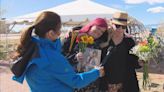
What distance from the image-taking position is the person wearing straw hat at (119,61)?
3.94 m

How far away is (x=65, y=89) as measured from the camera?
2.82 meters

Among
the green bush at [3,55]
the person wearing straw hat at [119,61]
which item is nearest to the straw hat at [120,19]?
the person wearing straw hat at [119,61]

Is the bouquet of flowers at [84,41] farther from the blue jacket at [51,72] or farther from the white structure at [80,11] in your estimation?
the white structure at [80,11]

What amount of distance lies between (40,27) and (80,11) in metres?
12.7

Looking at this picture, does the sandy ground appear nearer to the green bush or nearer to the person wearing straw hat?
the green bush

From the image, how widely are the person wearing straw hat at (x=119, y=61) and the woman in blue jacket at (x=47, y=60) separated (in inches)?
45.5

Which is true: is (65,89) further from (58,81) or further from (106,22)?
(106,22)

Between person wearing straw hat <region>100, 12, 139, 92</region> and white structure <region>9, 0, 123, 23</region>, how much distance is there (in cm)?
1014

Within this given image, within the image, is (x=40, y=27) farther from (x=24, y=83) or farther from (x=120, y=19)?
(x=24, y=83)

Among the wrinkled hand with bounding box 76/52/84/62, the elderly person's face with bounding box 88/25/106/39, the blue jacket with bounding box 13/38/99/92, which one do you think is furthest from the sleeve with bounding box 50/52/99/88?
the elderly person's face with bounding box 88/25/106/39

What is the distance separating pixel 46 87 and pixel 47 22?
45 cm

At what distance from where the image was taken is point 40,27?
107 inches

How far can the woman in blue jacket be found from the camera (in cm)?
268

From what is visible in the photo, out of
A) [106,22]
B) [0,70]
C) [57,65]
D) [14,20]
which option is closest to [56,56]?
[57,65]
